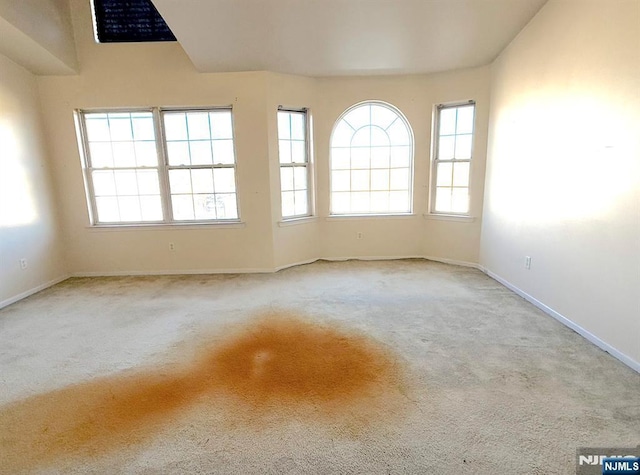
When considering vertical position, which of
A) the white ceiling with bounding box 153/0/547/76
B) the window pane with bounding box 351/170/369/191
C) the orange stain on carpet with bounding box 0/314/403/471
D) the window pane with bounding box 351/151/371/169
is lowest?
the orange stain on carpet with bounding box 0/314/403/471

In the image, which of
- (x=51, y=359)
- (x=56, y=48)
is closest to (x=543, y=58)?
(x=51, y=359)

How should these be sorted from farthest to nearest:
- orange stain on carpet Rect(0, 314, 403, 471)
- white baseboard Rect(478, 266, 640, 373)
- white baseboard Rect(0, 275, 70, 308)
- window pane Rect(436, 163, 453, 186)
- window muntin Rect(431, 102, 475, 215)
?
window pane Rect(436, 163, 453, 186), window muntin Rect(431, 102, 475, 215), white baseboard Rect(0, 275, 70, 308), white baseboard Rect(478, 266, 640, 373), orange stain on carpet Rect(0, 314, 403, 471)

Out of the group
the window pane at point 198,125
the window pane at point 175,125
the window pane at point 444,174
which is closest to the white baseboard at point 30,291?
the window pane at point 175,125

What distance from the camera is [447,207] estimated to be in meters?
4.89

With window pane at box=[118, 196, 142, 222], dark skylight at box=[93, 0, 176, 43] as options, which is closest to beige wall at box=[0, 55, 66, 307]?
window pane at box=[118, 196, 142, 222]

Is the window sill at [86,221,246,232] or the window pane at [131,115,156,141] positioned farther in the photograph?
the window sill at [86,221,246,232]

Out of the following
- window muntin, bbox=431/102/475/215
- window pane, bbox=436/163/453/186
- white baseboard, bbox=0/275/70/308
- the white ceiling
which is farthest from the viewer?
window pane, bbox=436/163/453/186

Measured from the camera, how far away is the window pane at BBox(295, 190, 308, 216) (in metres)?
4.89

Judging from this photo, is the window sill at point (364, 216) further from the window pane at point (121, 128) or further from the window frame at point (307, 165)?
the window pane at point (121, 128)

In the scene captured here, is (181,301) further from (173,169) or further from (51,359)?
(173,169)

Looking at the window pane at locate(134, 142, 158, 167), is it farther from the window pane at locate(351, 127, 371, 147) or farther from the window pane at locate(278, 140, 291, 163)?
the window pane at locate(351, 127, 371, 147)

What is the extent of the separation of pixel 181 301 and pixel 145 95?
271 cm

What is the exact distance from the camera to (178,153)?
4.48 metres

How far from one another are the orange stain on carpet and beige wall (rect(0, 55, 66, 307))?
2.55 metres
